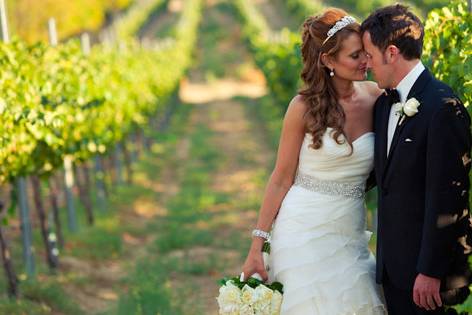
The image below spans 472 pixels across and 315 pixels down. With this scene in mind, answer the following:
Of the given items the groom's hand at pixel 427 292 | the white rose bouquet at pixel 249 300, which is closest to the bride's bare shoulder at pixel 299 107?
the white rose bouquet at pixel 249 300

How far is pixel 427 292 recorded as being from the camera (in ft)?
10.3

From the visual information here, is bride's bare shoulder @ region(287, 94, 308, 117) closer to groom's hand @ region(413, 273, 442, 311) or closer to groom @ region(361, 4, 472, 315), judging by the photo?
groom @ region(361, 4, 472, 315)

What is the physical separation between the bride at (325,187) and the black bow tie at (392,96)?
0.16m

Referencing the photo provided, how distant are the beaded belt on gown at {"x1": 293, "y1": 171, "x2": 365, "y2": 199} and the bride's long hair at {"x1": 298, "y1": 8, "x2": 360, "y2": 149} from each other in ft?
0.71

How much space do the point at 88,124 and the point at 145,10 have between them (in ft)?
163

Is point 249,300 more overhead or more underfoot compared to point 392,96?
more underfoot

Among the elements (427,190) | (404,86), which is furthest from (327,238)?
(404,86)

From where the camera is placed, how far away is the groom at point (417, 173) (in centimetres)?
306

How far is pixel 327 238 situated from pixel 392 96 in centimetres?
74

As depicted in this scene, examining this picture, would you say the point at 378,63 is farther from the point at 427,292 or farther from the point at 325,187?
the point at 427,292

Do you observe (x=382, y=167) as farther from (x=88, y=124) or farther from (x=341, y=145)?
(x=88, y=124)

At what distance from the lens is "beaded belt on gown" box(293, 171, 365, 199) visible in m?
3.74

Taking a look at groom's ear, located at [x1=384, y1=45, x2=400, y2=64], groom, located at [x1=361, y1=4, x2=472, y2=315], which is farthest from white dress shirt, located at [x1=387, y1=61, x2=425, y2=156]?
groom's ear, located at [x1=384, y1=45, x2=400, y2=64]

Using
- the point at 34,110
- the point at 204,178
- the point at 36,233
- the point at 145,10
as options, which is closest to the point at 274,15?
the point at 145,10
